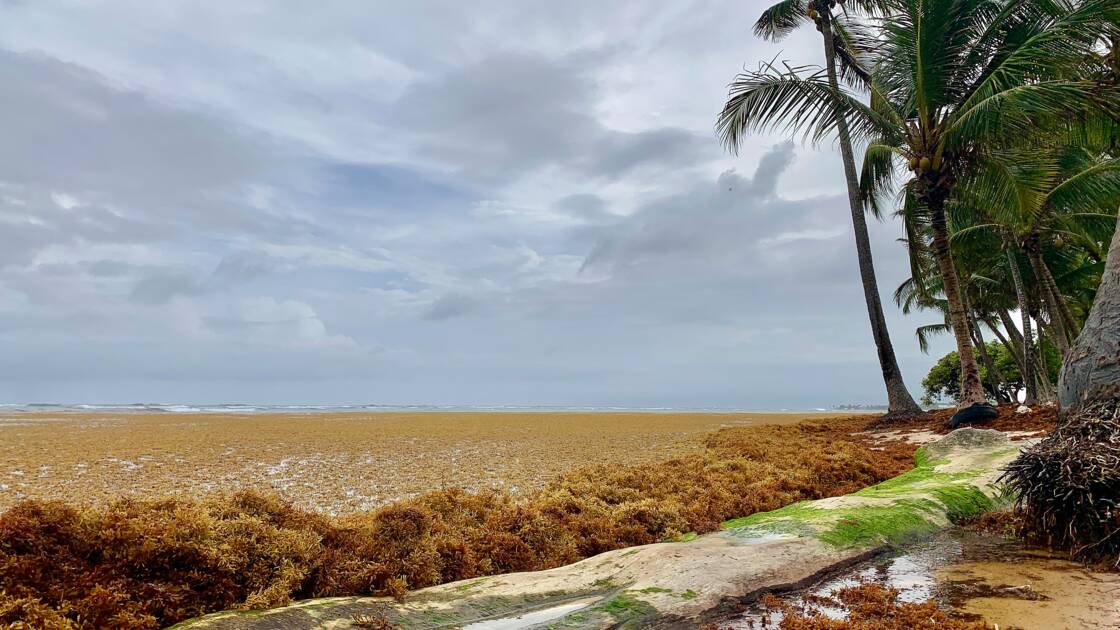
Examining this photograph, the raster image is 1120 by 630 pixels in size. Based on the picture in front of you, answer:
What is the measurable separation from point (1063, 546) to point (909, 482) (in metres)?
3.33

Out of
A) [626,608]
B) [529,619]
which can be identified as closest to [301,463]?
[529,619]

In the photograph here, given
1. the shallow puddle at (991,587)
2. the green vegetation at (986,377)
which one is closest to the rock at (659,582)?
the shallow puddle at (991,587)

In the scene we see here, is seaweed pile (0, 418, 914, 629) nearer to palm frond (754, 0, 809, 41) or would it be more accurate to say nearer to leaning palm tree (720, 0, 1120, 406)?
leaning palm tree (720, 0, 1120, 406)

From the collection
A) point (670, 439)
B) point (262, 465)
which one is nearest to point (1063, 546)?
point (262, 465)

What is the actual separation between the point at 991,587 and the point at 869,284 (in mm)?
16147

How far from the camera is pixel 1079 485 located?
15.4ft

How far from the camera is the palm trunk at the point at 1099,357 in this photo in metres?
5.75

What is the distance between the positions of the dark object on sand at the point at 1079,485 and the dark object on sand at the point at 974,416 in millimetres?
8143

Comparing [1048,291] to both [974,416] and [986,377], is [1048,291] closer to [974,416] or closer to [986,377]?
[974,416]

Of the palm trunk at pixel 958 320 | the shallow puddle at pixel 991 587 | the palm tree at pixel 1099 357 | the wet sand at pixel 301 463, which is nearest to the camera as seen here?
the shallow puddle at pixel 991 587

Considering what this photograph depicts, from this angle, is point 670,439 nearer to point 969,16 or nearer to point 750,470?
point 750,470

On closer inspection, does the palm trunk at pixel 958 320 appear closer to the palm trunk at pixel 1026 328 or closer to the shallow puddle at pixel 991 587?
the palm trunk at pixel 1026 328

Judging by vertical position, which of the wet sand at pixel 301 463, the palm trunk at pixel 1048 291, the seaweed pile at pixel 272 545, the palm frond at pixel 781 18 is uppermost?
the palm frond at pixel 781 18

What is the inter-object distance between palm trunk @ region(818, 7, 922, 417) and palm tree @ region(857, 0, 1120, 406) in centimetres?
376
